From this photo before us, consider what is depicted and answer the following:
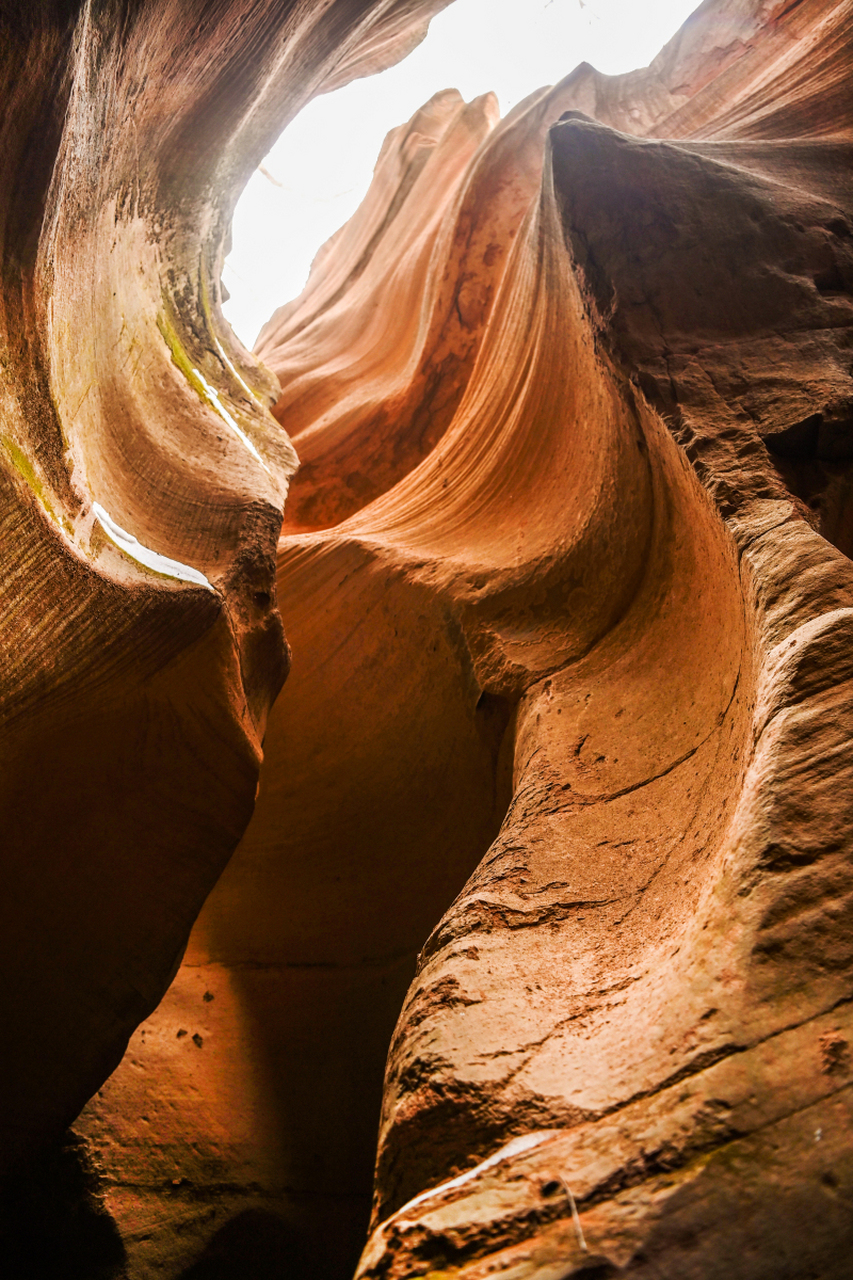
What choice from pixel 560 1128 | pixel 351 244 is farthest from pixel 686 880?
pixel 351 244

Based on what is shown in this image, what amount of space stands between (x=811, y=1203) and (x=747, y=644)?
1671 millimetres

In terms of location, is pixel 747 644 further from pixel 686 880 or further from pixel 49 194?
pixel 49 194

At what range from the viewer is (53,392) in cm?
273

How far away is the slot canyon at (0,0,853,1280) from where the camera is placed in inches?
57.2

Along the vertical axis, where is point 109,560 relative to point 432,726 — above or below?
above

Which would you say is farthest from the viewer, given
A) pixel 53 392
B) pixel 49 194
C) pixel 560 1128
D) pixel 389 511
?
pixel 389 511

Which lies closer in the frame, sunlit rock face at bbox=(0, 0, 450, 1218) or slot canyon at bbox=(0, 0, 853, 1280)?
slot canyon at bbox=(0, 0, 853, 1280)

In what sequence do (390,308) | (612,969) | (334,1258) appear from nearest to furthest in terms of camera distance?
(612,969), (334,1258), (390,308)

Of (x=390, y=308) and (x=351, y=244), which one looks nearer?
(x=390, y=308)

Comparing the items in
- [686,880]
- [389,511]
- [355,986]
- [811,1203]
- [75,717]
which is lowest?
[355,986]

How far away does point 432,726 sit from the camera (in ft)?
13.5

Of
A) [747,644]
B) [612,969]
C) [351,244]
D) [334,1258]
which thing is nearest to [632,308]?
[747,644]

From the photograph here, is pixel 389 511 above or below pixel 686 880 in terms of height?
above

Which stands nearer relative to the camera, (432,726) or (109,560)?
(109,560)
